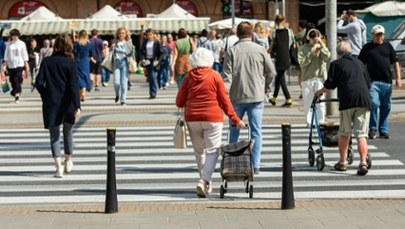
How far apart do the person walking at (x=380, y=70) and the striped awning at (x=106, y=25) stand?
37.1 metres

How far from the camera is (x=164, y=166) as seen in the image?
15.9 meters

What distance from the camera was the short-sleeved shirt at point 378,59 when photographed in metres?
17.9

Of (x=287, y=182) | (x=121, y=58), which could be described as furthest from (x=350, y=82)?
(x=121, y=58)

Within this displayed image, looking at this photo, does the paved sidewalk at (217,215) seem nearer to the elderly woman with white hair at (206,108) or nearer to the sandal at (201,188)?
the sandal at (201,188)

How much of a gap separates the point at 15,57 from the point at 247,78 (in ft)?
47.5

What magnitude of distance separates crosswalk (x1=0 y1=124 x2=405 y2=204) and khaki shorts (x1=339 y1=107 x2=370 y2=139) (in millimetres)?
548

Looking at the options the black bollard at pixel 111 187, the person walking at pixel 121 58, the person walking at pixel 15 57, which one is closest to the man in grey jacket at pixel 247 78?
the black bollard at pixel 111 187

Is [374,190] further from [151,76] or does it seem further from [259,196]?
[151,76]

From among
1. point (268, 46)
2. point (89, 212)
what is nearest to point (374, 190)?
point (89, 212)

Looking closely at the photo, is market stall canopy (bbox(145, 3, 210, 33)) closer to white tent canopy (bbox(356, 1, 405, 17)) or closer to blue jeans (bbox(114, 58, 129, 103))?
white tent canopy (bbox(356, 1, 405, 17))

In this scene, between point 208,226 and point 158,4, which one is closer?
point 208,226

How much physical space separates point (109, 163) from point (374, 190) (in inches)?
134

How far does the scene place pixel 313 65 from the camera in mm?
19641

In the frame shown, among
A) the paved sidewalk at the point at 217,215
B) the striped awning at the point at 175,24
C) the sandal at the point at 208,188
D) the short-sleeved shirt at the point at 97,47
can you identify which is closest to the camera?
the paved sidewalk at the point at 217,215
